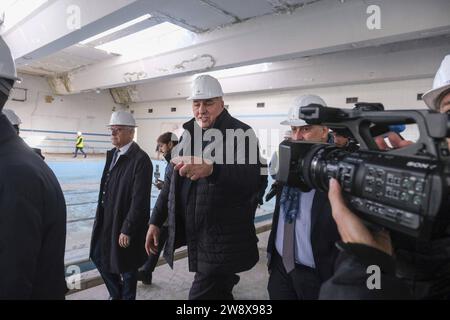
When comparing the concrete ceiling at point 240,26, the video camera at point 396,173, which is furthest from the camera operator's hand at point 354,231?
the concrete ceiling at point 240,26

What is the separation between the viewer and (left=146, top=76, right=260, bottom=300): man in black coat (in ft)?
6.07

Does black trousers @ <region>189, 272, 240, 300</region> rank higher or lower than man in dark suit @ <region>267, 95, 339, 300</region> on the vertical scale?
lower

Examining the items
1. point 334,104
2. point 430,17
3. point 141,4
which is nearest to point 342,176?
point 141,4

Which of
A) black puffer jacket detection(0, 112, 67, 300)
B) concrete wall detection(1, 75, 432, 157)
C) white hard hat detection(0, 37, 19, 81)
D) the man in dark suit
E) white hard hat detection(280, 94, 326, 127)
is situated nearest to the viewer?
black puffer jacket detection(0, 112, 67, 300)

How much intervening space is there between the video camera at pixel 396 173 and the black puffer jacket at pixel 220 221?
2.91 feet

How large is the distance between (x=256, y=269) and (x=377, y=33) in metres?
4.11

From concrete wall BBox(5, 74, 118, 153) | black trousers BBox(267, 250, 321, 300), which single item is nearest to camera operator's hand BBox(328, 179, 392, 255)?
black trousers BBox(267, 250, 321, 300)

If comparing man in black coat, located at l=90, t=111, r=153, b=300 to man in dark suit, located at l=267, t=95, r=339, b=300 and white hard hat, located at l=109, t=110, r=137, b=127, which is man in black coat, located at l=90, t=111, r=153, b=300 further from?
man in dark suit, located at l=267, t=95, r=339, b=300

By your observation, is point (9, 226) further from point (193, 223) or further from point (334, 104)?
point (334, 104)

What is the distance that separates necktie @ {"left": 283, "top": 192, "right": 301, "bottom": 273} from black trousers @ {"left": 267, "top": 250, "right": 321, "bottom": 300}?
0.11 ft

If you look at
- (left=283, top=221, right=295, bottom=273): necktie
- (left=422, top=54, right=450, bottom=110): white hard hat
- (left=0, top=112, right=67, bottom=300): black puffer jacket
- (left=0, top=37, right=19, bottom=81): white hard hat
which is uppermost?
(left=0, top=37, right=19, bottom=81): white hard hat

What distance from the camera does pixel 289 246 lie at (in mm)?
1781

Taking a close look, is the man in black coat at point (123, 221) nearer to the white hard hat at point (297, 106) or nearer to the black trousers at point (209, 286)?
the black trousers at point (209, 286)

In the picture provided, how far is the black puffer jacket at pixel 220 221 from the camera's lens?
186 cm
